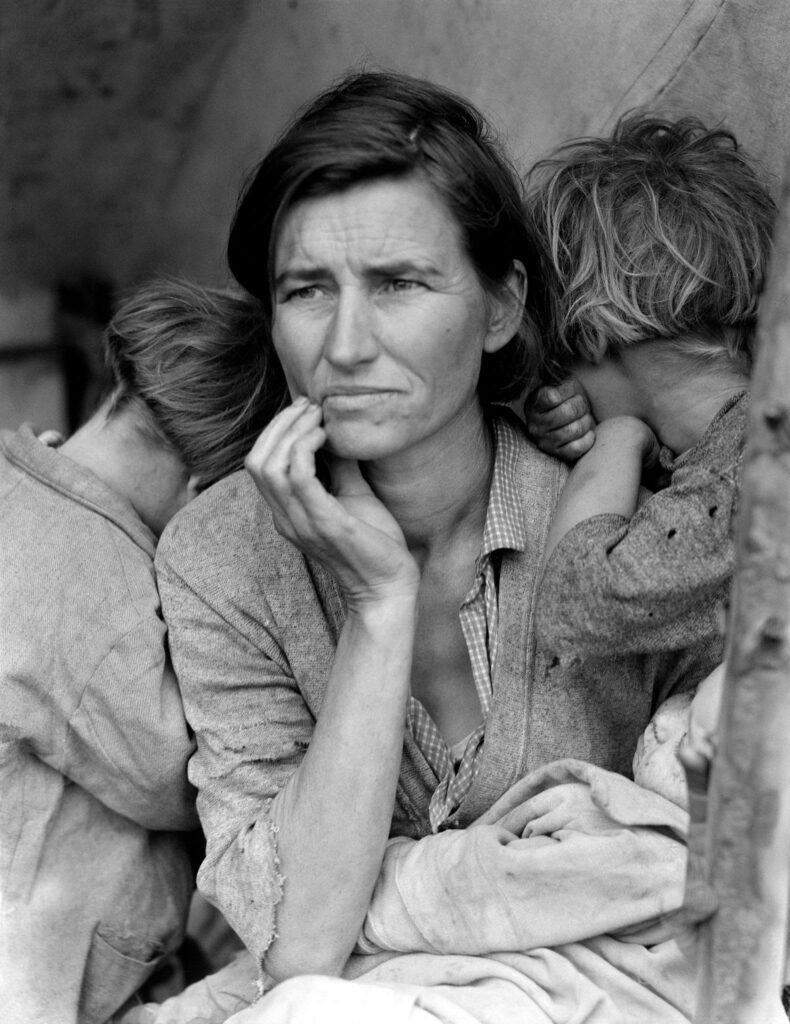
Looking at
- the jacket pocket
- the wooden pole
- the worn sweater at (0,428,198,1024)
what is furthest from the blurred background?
the jacket pocket

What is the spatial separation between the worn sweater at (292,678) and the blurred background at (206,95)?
3.75ft

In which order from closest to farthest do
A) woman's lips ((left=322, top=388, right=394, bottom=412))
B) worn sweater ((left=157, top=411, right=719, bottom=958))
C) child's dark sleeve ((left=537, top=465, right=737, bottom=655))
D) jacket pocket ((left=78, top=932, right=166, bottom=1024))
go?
1. child's dark sleeve ((left=537, top=465, right=737, bottom=655))
2. woman's lips ((left=322, top=388, right=394, bottom=412))
3. worn sweater ((left=157, top=411, right=719, bottom=958))
4. jacket pocket ((left=78, top=932, right=166, bottom=1024))

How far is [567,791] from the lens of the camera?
6.57ft

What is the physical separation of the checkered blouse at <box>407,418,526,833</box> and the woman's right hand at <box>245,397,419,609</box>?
0.23 m

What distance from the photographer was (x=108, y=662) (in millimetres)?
2295

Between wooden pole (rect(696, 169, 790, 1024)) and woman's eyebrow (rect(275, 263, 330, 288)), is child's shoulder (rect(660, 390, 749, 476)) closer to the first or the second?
woman's eyebrow (rect(275, 263, 330, 288))

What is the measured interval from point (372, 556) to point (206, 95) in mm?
2090

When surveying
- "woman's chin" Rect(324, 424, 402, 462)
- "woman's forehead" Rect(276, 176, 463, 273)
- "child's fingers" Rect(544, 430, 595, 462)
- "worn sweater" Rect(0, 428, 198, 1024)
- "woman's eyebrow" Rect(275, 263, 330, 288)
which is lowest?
"worn sweater" Rect(0, 428, 198, 1024)

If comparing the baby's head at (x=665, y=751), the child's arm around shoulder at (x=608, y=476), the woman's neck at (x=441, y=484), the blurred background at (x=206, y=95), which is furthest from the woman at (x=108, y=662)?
the blurred background at (x=206, y=95)

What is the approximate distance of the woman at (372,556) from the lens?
202cm

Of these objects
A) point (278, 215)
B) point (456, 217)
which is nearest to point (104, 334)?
point (278, 215)

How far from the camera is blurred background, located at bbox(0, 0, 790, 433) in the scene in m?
2.85

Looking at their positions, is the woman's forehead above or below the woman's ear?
above

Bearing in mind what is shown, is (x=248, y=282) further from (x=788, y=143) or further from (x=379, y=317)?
(x=788, y=143)
